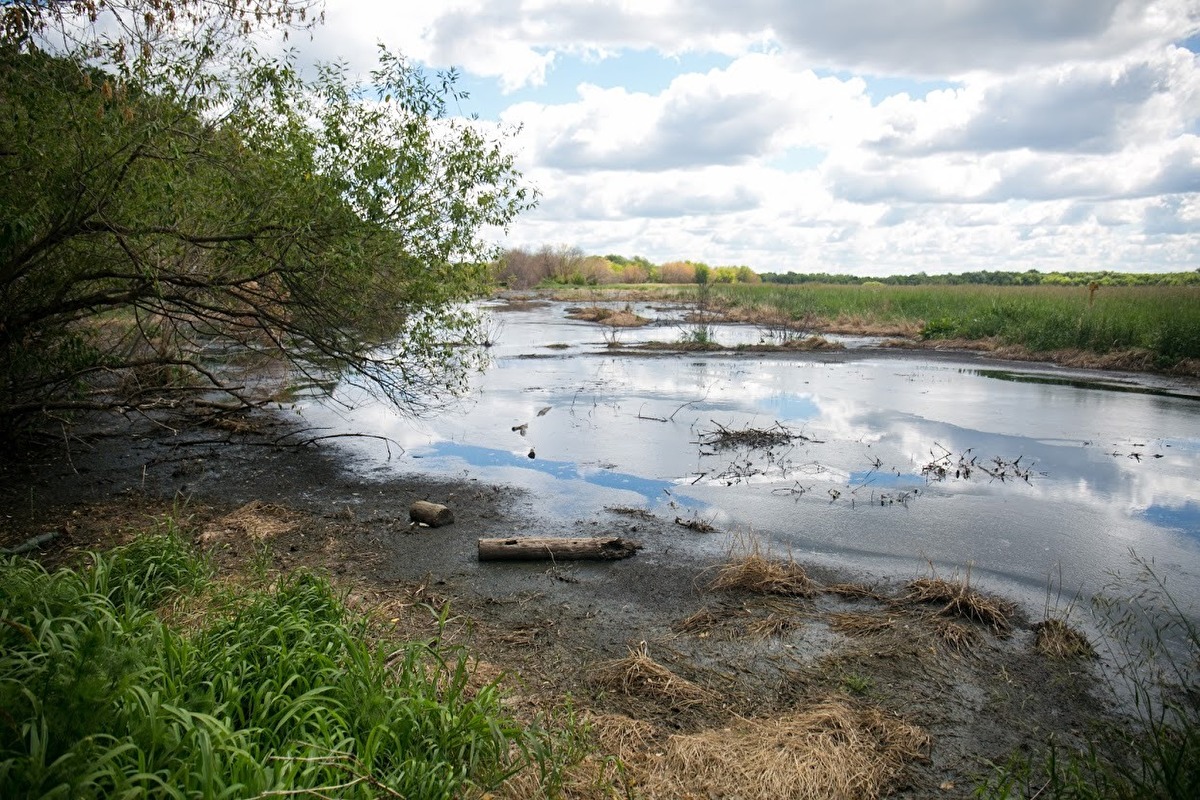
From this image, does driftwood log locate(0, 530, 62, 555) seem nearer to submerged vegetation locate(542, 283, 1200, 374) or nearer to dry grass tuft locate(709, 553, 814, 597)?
dry grass tuft locate(709, 553, 814, 597)

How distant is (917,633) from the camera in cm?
579

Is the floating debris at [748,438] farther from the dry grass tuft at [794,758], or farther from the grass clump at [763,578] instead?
the dry grass tuft at [794,758]

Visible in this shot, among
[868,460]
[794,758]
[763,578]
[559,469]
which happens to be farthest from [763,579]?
[868,460]

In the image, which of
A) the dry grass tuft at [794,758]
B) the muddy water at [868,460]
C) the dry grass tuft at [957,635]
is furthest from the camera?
the muddy water at [868,460]

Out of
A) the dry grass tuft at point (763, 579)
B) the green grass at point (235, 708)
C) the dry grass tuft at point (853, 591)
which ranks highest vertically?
the green grass at point (235, 708)

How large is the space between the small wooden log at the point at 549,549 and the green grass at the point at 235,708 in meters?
2.15

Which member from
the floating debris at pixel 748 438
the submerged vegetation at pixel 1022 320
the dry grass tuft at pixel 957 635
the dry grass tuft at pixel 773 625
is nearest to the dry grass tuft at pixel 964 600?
the dry grass tuft at pixel 957 635

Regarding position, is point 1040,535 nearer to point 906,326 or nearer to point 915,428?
point 915,428

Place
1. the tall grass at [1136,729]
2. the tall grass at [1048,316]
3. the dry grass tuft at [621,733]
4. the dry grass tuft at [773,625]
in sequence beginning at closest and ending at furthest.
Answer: the tall grass at [1136,729], the dry grass tuft at [621,733], the dry grass tuft at [773,625], the tall grass at [1048,316]

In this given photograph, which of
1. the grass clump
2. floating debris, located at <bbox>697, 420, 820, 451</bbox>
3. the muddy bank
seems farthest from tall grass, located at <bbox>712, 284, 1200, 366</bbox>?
the muddy bank

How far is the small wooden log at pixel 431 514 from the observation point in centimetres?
814

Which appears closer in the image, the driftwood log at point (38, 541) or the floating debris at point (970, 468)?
the driftwood log at point (38, 541)

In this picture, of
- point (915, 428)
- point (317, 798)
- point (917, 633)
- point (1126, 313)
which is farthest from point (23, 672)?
point (1126, 313)

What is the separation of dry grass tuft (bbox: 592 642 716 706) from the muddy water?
267 cm
